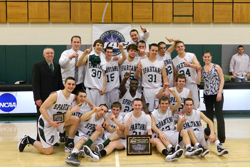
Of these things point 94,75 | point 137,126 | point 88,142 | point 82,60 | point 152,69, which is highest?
point 82,60

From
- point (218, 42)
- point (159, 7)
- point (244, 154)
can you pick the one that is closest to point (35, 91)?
point (244, 154)

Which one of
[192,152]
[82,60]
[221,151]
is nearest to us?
[192,152]

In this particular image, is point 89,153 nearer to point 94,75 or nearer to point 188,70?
point 94,75

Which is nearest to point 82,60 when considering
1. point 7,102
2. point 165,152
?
point 165,152

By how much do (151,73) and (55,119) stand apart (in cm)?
230

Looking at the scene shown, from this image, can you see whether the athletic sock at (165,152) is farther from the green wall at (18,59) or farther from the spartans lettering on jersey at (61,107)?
the green wall at (18,59)

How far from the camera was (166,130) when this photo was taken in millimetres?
5957

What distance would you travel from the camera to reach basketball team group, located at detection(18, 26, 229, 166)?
218 inches

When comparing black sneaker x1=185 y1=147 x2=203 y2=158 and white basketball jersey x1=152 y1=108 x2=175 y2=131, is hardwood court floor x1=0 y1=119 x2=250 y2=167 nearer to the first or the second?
black sneaker x1=185 y1=147 x2=203 y2=158

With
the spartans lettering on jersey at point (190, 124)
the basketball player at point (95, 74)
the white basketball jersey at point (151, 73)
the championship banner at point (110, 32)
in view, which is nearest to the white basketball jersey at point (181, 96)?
the white basketball jersey at point (151, 73)

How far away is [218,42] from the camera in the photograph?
1155 cm

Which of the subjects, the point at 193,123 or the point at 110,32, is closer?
the point at 193,123

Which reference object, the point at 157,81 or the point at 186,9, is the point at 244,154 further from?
the point at 186,9

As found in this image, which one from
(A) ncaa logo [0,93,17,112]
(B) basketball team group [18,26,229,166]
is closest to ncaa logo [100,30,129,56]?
(A) ncaa logo [0,93,17,112]
